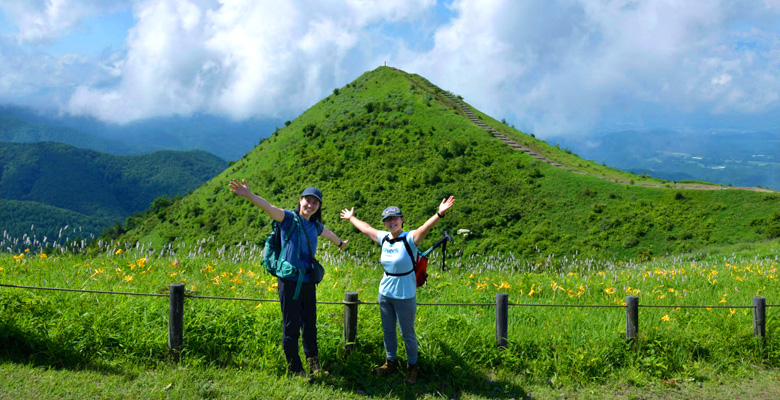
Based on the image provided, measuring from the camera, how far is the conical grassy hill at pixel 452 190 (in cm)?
3991

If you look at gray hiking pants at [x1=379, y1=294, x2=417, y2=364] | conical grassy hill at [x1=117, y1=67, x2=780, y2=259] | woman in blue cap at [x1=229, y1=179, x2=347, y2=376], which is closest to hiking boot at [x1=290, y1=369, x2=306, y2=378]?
woman in blue cap at [x1=229, y1=179, x2=347, y2=376]

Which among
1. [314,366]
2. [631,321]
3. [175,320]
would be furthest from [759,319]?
[175,320]

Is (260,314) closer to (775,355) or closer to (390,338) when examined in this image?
(390,338)

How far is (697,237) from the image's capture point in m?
36.5

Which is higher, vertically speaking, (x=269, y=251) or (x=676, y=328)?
(x=269, y=251)

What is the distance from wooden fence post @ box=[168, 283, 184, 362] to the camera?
6.01 meters

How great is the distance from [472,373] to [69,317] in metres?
5.46

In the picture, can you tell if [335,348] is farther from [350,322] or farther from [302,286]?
[302,286]

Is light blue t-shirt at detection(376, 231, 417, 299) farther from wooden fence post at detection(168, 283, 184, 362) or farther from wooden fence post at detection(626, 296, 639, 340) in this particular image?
wooden fence post at detection(626, 296, 639, 340)

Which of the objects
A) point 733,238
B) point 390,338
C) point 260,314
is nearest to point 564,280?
point 390,338

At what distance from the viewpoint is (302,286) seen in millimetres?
5469

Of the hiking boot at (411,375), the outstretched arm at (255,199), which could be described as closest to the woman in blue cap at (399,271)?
the hiking boot at (411,375)

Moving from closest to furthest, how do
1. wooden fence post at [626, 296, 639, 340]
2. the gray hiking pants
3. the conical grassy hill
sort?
the gray hiking pants → wooden fence post at [626, 296, 639, 340] → the conical grassy hill

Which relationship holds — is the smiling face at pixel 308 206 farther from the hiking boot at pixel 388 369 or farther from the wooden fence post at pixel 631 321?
the wooden fence post at pixel 631 321
